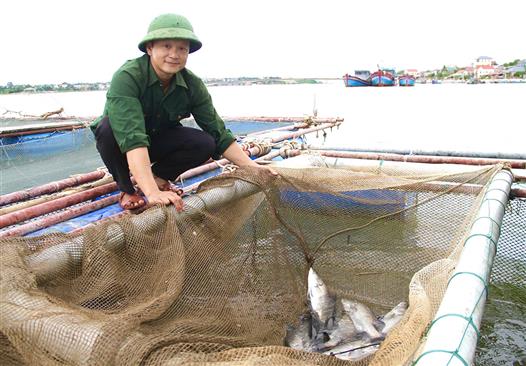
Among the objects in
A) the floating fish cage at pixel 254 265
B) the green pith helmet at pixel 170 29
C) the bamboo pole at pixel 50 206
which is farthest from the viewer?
the bamboo pole at pixel 50 206

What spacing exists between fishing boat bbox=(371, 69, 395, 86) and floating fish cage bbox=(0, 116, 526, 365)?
76.6 meters

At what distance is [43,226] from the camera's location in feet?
11.2

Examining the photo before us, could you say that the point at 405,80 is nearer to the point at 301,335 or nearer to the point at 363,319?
the point at 363,319

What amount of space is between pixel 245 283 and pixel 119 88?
5.54 feet

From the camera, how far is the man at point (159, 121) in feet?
9.78

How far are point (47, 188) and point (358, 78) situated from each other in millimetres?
77608

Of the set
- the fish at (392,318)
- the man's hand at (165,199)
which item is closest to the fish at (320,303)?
the fish at (392,318)

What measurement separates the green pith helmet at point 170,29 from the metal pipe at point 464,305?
2.20m

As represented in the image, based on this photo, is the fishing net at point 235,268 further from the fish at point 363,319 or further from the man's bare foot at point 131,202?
the man's bare foot at point 131,202

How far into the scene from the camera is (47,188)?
4469 millimetres

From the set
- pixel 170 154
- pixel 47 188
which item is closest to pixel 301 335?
pixel 170 154

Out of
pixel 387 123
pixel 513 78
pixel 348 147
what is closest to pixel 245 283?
pixel 348 147

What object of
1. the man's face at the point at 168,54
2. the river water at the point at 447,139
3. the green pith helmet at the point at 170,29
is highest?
the green pith helmet at the point at 170,29

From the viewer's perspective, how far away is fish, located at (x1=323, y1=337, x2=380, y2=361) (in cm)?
261
